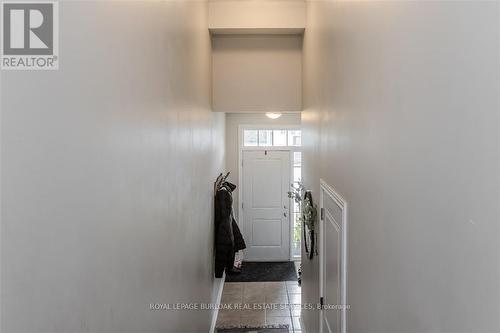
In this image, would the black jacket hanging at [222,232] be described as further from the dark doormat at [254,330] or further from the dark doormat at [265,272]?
the dark doormat at [265,272]

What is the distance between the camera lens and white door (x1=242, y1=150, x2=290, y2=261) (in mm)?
6762

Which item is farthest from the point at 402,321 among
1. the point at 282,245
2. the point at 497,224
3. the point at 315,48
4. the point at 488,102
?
the point at 282,245

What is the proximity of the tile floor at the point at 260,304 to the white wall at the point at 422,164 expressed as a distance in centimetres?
300

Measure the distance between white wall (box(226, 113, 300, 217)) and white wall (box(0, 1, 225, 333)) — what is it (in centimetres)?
429

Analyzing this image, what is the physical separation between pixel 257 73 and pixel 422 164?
347 centimetres

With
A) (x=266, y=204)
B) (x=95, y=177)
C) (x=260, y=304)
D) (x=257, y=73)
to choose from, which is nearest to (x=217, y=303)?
(x=260, y=304)

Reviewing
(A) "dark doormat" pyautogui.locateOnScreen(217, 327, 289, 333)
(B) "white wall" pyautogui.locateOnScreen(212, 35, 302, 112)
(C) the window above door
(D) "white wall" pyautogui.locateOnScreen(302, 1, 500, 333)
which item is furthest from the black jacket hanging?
(D) "white wall" pyautogui.locateOnScreen(302, 1, 500, 333)

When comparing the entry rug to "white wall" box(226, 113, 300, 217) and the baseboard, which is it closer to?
the baseboard

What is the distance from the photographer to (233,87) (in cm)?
444

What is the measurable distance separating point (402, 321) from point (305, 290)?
10.1 ft

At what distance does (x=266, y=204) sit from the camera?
22.4ft

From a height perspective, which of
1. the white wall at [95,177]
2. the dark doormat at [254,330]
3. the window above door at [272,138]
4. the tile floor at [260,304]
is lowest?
the dark doormat at [254,330]

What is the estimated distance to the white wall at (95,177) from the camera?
0.86 m

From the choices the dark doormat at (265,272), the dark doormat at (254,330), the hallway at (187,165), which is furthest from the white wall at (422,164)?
the dark doormat at (265,272)
